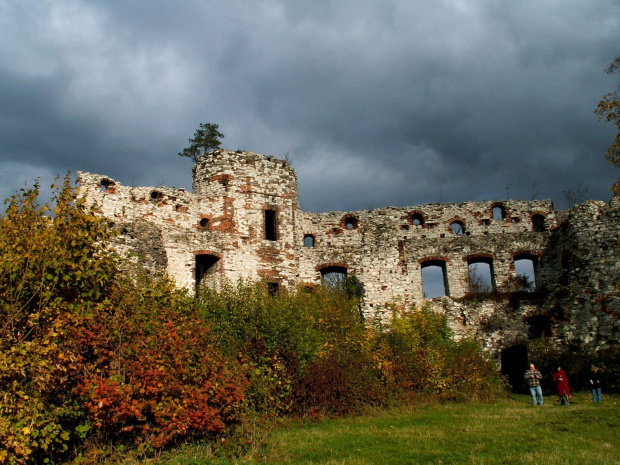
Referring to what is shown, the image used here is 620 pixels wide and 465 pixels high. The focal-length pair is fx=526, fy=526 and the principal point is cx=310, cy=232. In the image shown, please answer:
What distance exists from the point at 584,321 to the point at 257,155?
14153 millimetres

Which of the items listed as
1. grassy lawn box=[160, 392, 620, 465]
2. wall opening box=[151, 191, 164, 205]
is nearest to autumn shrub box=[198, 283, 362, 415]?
grassy lawn box=[160, 392, 620, 465]

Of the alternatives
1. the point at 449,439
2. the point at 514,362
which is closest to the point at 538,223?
the point at 514,362

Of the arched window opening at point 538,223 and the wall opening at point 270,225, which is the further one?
the arched window opening at point 538,223

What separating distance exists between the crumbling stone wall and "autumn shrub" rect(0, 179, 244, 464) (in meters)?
8.37

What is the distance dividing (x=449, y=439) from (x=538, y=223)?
53.3 feet

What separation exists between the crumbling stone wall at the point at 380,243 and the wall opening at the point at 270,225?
0.14 feet

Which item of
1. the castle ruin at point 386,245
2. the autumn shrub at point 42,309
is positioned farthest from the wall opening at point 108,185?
the autumn shrub at point 42,309

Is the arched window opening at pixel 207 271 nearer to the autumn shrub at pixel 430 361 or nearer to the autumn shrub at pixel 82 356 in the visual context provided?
the autumn shrub at pixel 430 361

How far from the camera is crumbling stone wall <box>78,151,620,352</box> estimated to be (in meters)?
19.1

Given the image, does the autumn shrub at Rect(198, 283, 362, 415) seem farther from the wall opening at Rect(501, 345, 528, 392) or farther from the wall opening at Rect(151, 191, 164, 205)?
the wall opening at Rect(501, 345, 528, 392)

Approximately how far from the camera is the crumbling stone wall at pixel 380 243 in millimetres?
19078

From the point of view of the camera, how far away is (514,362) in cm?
2238

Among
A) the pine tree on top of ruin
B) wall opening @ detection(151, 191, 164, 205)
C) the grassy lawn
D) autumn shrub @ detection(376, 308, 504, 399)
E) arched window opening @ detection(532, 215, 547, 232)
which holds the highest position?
the pine tree on top of ruin

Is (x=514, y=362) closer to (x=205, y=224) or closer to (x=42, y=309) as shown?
(x=205, y=224)
